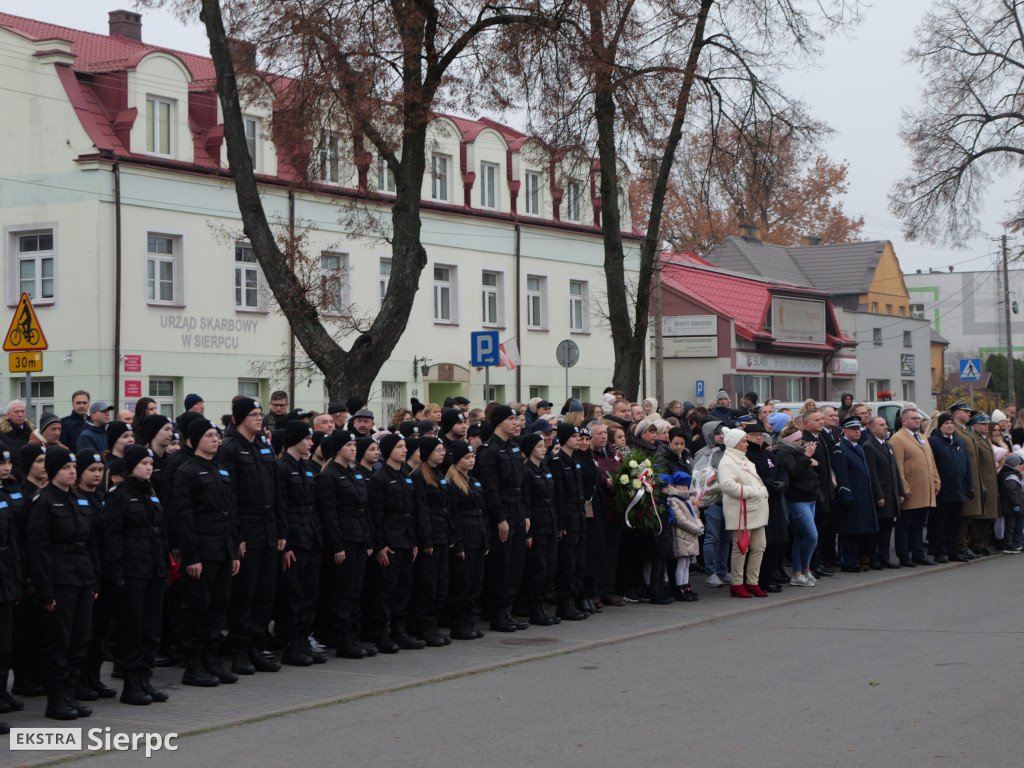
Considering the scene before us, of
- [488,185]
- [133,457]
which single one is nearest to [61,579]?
[133,457]

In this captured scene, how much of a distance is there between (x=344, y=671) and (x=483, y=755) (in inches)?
122

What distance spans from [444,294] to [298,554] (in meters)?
26.1

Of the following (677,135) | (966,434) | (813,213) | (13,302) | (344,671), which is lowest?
(344,671)

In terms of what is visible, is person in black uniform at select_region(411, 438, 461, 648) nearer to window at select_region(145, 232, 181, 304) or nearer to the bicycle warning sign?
the bicycle warning sign

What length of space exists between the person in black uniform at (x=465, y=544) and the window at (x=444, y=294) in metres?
23.9

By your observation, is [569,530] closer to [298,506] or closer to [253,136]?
[298,506]

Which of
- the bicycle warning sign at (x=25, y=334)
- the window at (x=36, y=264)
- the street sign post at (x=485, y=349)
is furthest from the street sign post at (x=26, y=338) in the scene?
the window at (x=36, y=264)

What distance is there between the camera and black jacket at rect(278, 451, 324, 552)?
10.3 meters

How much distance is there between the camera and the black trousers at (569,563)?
1286cm

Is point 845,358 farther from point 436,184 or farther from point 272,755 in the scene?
point 272,755

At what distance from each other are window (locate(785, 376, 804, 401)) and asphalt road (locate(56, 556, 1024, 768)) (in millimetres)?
37956

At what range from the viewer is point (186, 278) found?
95.0 feet

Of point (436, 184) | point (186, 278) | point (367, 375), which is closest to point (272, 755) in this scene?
point (367, 375)

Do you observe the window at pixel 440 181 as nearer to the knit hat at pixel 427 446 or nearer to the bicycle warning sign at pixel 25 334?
the bicycle warning sign at pixel 25 334
